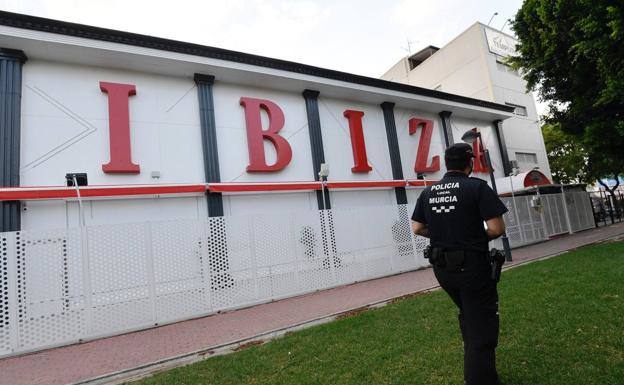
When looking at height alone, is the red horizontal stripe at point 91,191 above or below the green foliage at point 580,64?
below

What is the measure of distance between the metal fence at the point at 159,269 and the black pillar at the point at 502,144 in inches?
496

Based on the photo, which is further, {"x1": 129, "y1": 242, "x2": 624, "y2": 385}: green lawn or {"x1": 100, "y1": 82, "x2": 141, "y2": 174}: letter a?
{"x1": 100, "y1": 82, "x2": 141, "y2": 174}: letter a

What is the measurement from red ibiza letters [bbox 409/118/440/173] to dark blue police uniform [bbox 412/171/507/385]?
40.8 feet

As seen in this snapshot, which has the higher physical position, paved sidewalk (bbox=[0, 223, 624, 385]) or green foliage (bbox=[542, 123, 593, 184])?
green foliage (bbox=[542, 123, 593, 184])

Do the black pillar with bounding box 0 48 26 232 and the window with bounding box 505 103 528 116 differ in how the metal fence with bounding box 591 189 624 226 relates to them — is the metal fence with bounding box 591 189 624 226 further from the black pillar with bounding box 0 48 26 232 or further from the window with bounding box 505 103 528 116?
the black pillar with bounding box 0 48 26 232

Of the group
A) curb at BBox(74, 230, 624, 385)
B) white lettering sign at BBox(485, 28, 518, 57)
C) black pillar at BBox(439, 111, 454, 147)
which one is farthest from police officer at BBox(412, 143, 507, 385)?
white lettering sign at BBox(485, 28, 518, 57)

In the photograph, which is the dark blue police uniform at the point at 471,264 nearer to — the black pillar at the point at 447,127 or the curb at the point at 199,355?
the curb at the point at 199,355

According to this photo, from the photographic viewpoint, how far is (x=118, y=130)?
9219mm

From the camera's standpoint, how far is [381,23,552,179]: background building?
20078 millimetres

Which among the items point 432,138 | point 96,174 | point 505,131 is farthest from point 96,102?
point 505,131

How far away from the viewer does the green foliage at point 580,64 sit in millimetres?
8383

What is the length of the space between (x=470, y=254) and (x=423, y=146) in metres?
13.3

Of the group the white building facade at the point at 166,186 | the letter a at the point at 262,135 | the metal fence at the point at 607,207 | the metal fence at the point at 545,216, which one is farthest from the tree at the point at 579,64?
the metal fence at the point at 607,207

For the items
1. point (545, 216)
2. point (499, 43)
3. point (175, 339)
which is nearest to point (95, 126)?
point (175, 339)
